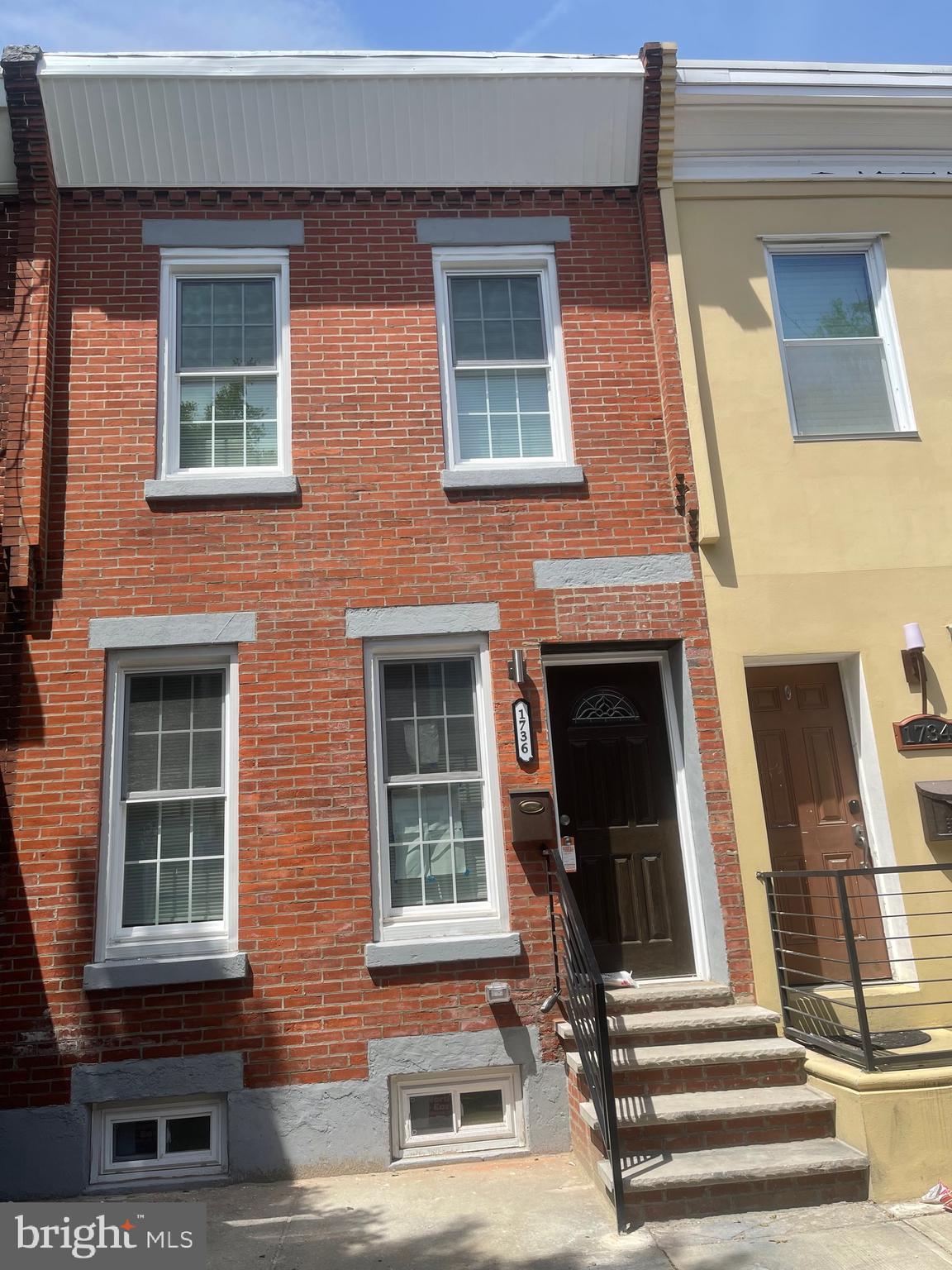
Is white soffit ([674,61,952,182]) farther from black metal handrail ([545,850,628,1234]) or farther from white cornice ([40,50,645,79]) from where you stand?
black metal handrail ([545,850,628,1234])

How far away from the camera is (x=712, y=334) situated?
279 inches

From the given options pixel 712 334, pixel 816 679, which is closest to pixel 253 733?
pixel 816 679

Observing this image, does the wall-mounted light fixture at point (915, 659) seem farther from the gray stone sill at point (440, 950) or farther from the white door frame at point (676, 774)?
the gray stone sill at point (440, 950)

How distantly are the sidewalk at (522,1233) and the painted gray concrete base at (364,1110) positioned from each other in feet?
0.79

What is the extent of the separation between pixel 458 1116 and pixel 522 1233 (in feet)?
4.45

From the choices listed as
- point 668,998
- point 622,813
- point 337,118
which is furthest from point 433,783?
point 337,118

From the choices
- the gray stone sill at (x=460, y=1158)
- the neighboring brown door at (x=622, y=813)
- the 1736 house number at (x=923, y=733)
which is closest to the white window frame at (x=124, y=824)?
the gray stone sill at (x=460, y=1158)

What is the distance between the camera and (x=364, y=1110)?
18.6ft

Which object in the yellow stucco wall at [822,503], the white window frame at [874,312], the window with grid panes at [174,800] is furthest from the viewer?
the white window frame at [874,312]

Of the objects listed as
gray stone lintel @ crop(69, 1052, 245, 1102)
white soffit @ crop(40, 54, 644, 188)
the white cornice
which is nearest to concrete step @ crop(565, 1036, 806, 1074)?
gray stone lintel @ crop(69, 1052, 245, 1102)

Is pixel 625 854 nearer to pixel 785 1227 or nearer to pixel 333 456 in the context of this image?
pixel 785 1227

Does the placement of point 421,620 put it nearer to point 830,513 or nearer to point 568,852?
point 568,852

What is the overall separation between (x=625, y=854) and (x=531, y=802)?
2.88 feet

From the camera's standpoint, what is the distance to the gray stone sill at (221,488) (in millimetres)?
6512
